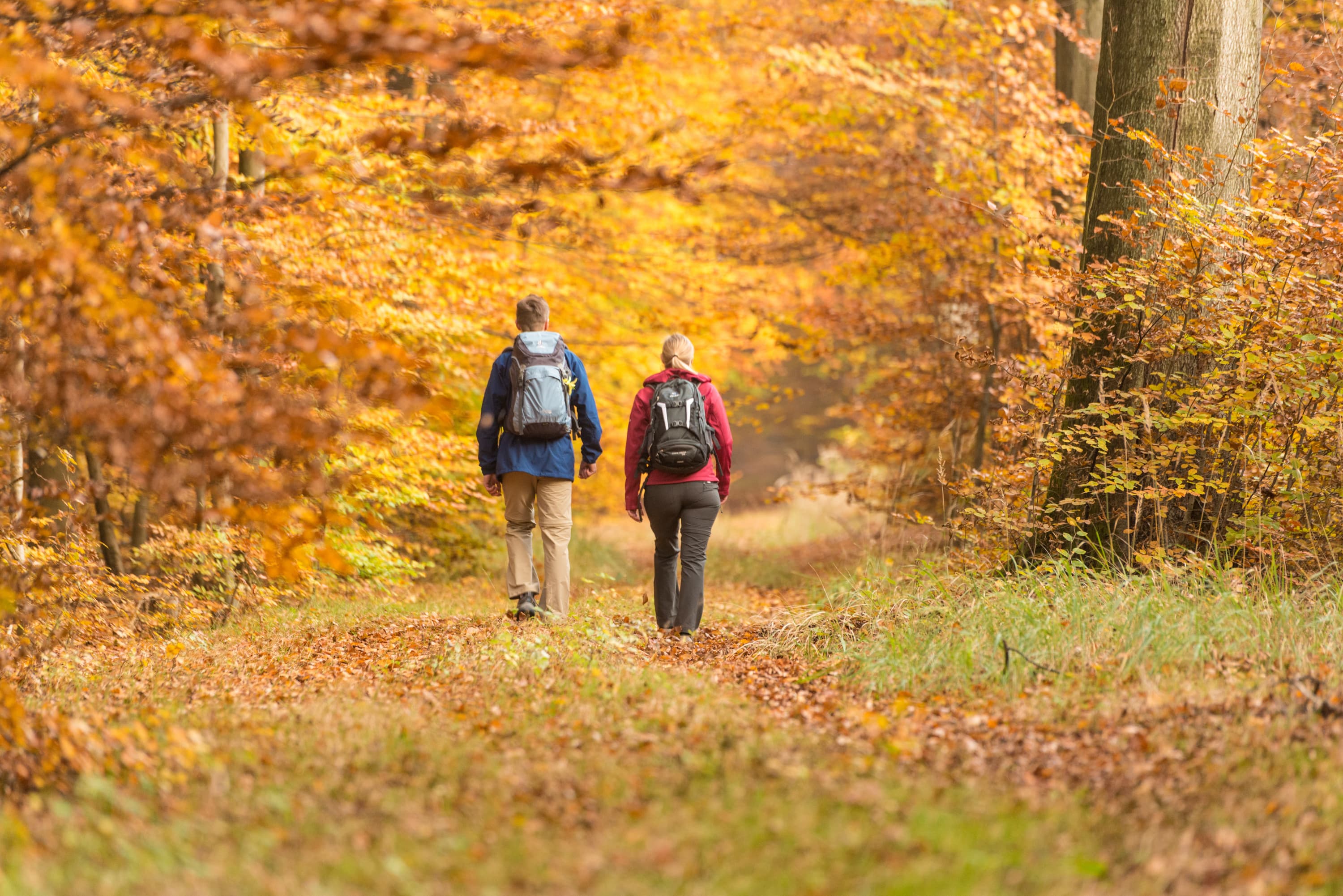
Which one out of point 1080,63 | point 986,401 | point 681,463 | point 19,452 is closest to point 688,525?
point 681,463

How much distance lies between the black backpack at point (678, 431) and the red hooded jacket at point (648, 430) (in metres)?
0.06

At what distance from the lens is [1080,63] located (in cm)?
1048

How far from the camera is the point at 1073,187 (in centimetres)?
995

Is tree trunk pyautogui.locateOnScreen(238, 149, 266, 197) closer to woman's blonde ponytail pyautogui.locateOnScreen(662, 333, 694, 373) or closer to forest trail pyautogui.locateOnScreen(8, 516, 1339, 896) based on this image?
woman's blonde ponytail pyautogui.locateOnScreen(662, 333, 694, 373)

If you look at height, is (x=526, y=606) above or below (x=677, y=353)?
below

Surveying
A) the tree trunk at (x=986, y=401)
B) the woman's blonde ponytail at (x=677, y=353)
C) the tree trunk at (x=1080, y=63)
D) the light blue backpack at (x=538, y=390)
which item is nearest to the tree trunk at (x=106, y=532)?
the light blue backpack at (x=538, y=390)

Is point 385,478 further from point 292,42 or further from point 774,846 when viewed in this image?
point 774,846

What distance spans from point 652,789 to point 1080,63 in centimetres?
958

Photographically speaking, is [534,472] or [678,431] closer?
[678,431]

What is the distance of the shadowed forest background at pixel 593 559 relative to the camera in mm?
3029

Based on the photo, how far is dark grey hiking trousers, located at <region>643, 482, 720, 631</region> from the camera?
253 inches

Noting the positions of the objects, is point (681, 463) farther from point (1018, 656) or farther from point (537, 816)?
point (537, 816)

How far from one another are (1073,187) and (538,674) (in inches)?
295

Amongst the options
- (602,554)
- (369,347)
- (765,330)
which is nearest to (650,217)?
(765,330)
